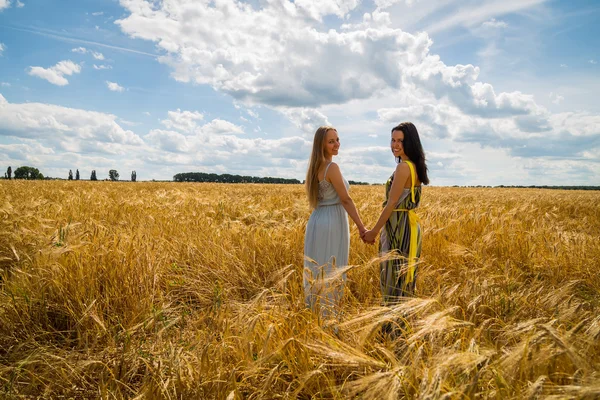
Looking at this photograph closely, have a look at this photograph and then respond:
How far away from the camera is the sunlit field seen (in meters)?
1.47

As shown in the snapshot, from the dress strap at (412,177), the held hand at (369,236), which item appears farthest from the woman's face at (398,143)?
the held hand at (369,236)

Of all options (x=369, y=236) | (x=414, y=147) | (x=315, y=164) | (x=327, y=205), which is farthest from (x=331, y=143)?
(x=369, y=236)

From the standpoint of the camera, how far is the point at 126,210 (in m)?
6.94

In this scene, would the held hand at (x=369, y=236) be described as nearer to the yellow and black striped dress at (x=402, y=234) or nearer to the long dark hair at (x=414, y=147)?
the yellow and black striped dress at (x=402, y=234)

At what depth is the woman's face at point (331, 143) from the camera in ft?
11.4

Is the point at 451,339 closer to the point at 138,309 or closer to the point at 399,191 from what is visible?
the point at 399,191

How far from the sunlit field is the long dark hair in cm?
97

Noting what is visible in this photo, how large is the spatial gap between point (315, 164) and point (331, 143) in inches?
10.5

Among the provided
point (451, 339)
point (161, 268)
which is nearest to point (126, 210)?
point (161, 268)

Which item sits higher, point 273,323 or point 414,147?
point 414,147

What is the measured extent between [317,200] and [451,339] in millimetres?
1908

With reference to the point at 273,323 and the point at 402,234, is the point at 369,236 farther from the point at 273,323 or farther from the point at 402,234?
the point at 273,323

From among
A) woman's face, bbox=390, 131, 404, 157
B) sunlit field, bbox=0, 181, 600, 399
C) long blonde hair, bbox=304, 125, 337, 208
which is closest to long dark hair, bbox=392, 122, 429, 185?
woman's face, bbox=390, 131, 404, 157

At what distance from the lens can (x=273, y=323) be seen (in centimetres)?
199
